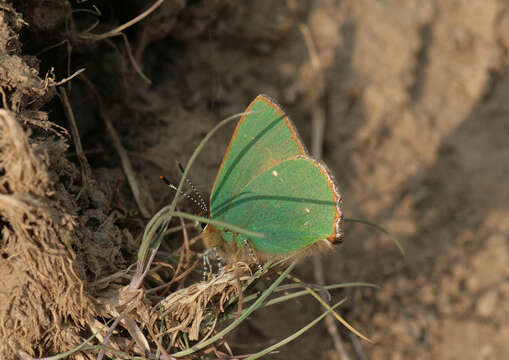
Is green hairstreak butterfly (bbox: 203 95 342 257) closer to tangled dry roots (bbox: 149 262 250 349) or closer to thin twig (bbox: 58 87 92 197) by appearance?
tangled dry roots (bbox: 149 262 250 349)

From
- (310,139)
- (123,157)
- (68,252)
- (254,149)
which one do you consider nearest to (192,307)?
(68,252)

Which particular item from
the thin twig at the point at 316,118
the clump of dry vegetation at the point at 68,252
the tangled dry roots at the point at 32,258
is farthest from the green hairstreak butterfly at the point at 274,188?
the thin twig at the point at 316,118

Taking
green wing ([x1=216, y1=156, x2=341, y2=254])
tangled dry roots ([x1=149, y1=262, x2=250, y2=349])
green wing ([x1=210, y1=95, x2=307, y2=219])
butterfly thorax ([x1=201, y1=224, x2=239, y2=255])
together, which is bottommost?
tangled dry roots ([x1=149, y1=262, x2=250, y2=349])

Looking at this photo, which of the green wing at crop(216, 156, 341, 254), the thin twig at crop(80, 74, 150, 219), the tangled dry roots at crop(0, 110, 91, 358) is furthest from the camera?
the thin twig at crop(80, 74, 150, 219)

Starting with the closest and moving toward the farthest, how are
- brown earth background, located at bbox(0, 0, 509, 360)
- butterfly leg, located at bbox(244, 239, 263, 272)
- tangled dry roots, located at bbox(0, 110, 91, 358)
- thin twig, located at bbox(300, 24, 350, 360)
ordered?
1. tangled dry roots, located at bbox(0, 110, 91, 358)
2. brown earth background, located at bbox(0, 0, 509, 360)
3. butterfly leg, located at bbox(244, 239, 263, 272)
4. thin twig, located at bbox(300, 24, 350, 360)

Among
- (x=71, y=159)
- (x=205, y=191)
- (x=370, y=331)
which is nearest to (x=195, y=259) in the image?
(x=205, y=191)

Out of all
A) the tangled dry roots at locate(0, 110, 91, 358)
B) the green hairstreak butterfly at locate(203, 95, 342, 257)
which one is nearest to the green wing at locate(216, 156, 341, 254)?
the green hairstreak butterfly at locate(203, 95, 342, 257)

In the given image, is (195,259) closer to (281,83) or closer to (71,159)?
(71,159)
